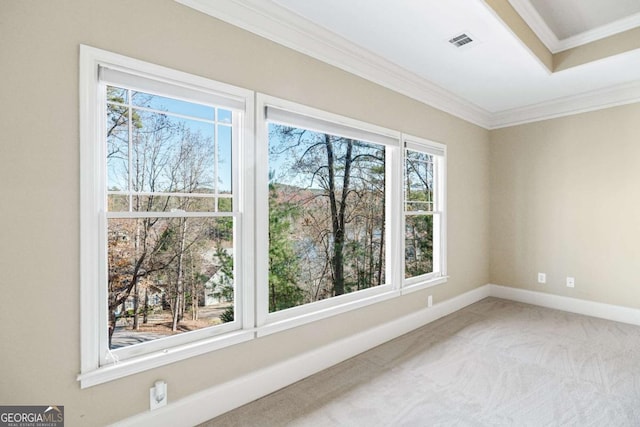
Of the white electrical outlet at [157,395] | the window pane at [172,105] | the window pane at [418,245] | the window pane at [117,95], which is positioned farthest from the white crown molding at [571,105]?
the white electrical outlet at [157,395]

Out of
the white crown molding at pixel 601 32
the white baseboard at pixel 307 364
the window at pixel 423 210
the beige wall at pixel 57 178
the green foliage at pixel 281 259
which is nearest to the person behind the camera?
the beige wall at pixel 57 178

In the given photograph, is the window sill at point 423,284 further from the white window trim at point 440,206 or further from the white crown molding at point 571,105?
the white crown molding at point 571,105

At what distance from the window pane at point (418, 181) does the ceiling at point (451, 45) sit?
0.66 m

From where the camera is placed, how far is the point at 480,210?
4.50 metres

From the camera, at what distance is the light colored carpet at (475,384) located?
6.33ft

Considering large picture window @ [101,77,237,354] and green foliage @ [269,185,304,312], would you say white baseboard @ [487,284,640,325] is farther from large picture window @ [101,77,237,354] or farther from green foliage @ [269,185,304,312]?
large picture window @ [101,77,237,354]

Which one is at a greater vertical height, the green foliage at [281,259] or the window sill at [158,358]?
the green foliage at [281,259]

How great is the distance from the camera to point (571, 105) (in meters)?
3.88

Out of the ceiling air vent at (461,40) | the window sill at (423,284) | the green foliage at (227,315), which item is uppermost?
the ceiling air vent at (461,40)

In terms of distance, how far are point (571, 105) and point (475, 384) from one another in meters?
3.70

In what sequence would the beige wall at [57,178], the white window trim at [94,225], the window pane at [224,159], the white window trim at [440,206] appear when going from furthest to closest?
1. the white window trim at [440,206]
2. the window pane at [224,159]
3. the white window trim at [94,225]
4. the beige wall at [57,178]

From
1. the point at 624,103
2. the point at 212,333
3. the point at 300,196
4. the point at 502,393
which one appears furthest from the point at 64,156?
the point at 624,103

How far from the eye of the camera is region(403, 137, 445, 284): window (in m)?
3.46

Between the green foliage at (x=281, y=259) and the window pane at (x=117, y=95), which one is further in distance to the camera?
the green foliage at (x=281, y=259)
